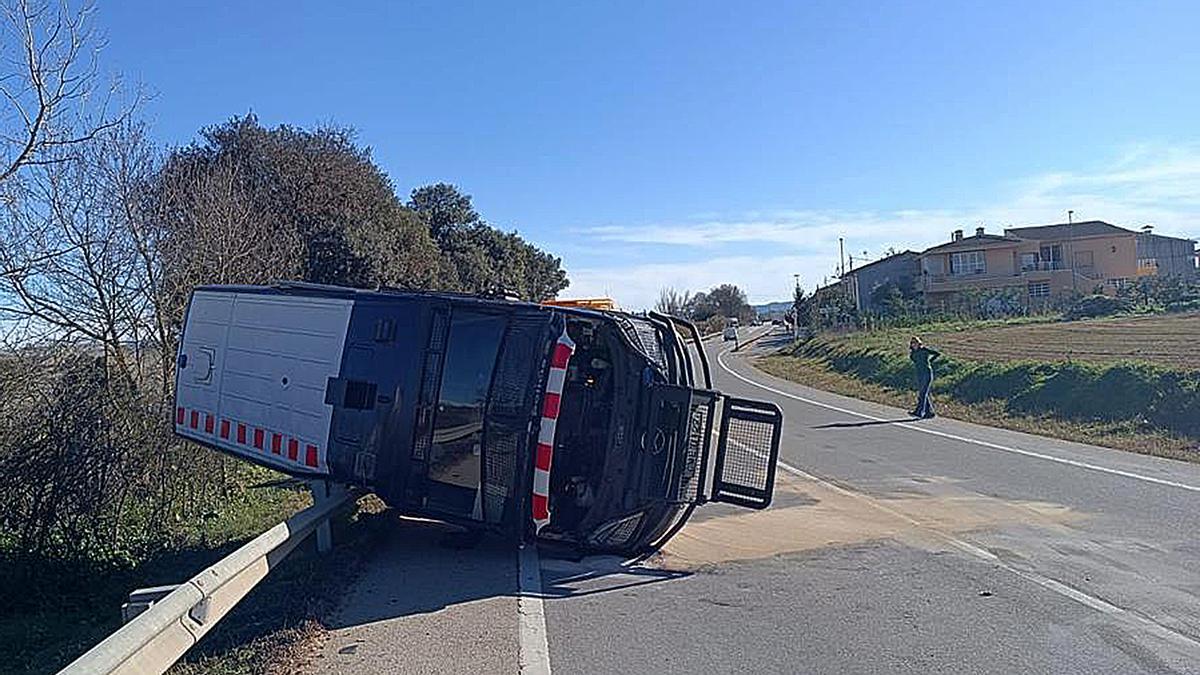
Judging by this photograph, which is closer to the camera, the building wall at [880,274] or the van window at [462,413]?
the van window at [462,413]

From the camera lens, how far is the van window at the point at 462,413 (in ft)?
25.1

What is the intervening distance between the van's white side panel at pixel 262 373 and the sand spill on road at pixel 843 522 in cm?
305

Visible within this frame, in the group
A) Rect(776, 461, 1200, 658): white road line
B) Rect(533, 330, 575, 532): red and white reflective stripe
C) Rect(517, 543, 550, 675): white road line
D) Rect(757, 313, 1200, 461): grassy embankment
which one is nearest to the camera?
Rect(517, 543, 550, 675): white road line

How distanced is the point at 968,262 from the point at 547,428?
240 ft

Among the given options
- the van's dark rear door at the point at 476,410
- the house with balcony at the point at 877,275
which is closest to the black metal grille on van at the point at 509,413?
the van's dark rear door at the point at 476,410

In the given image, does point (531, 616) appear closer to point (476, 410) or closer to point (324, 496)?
point (476, 410)

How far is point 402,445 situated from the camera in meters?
7.84

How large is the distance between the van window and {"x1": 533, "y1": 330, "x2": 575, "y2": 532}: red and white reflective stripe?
0.48 metres

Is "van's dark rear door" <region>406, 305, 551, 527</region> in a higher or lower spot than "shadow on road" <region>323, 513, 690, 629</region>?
higher

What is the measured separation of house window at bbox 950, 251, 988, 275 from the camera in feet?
246

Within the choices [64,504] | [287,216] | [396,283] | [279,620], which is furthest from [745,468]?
[396,283]

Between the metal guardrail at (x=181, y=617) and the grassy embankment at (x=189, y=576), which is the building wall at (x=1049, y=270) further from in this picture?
the metal guardrail at (x=181, y=617)

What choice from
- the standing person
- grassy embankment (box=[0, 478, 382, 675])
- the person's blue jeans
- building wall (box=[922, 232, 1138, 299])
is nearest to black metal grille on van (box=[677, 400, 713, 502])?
grassy embankment (box=[0, 478, 382, 675])

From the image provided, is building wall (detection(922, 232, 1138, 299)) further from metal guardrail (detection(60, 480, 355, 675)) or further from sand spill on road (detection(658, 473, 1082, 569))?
metal guardrail (detection(60, 480, 355, 675))
